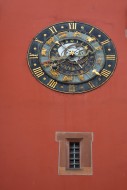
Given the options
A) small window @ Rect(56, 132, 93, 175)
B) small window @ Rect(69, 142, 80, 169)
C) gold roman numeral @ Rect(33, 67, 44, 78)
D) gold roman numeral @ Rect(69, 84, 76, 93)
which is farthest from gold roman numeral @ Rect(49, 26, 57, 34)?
small window @ Rect(69, 142, 80, 169)

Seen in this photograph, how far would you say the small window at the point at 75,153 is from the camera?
7582 millimetres

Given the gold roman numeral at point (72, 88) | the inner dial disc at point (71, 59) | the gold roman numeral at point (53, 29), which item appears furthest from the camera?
the gold roman numeral at point (53, 29)

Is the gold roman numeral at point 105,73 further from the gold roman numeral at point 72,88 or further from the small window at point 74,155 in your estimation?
the small window at point 74,155

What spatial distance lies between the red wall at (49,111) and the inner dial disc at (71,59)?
0.32 meters

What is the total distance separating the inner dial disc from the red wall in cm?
32

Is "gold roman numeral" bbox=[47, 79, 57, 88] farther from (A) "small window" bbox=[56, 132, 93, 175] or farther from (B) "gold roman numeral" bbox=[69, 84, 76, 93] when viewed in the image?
(A) "small window" bbox=[56, 132, 93, 175]

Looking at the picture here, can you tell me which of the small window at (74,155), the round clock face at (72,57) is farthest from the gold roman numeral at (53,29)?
the small window at (74,155)

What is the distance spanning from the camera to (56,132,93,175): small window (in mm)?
7582

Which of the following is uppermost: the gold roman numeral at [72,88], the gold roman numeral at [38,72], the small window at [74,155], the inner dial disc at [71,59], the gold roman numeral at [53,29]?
the gold roman numeral at [53,29]

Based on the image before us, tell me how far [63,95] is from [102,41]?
4.30ft

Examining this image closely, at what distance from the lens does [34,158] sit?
758cm

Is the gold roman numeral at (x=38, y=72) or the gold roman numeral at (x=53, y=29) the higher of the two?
the gold roman numeral at (x=53, y=29)

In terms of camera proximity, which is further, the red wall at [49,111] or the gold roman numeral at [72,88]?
the gold roman numeral at [72,88]

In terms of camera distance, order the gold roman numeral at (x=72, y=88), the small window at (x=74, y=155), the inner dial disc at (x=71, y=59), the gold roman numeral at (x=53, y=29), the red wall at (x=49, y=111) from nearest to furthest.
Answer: the red wall at (x=49, y=111), the small window at (x=74, y=155), the gold roman numeral at (x=72, y=88), the inner dial disc at (x=71, y=59), the gold roman numeral at (x=53, y=29)
